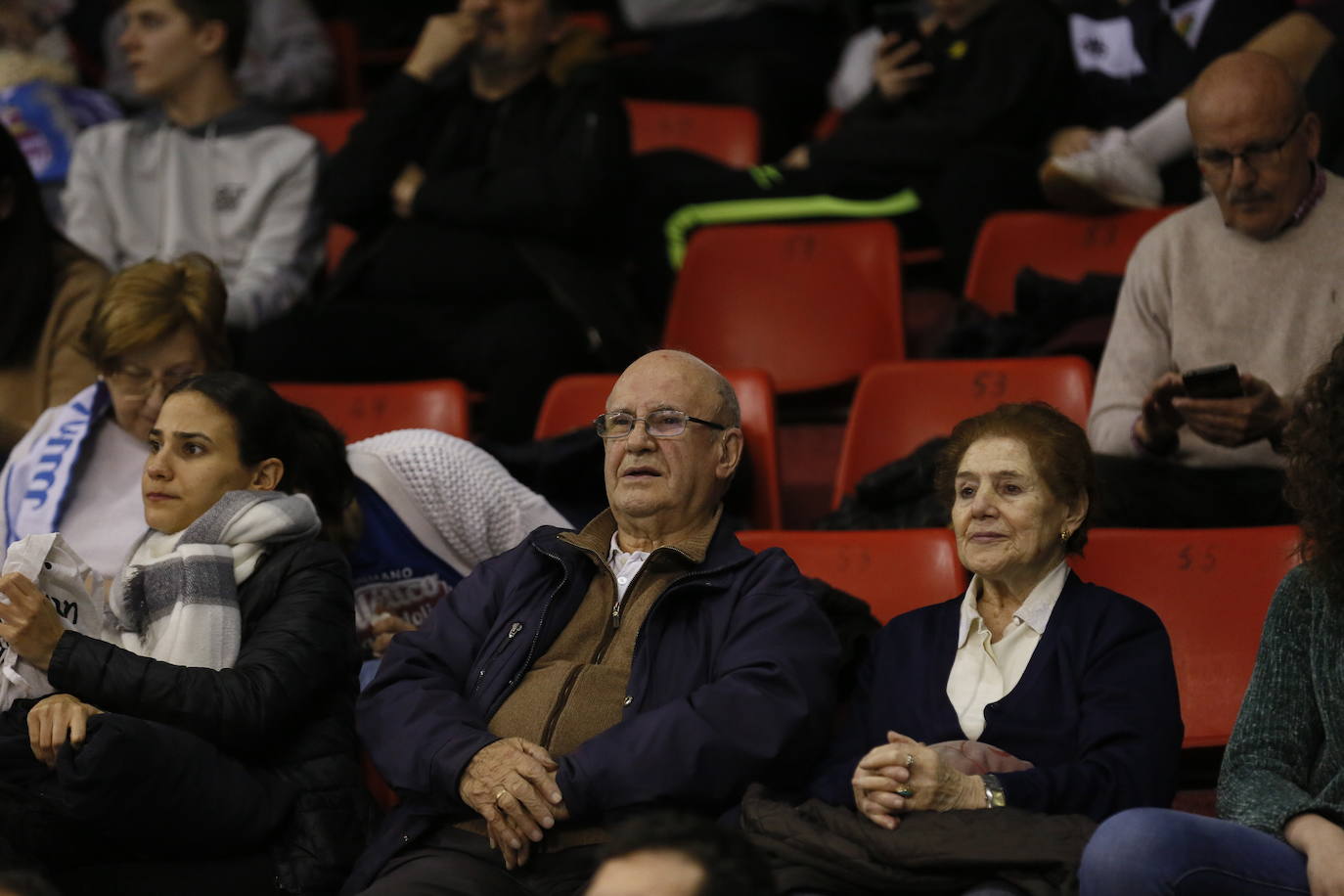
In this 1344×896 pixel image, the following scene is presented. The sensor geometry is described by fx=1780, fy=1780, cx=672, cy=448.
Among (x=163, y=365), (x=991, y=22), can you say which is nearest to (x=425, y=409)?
(x=163, y=365)

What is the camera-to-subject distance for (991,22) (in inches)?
188

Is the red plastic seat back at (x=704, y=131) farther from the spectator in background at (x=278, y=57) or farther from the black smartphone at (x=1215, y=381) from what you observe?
the black smartphone at (x=1215, y=381)

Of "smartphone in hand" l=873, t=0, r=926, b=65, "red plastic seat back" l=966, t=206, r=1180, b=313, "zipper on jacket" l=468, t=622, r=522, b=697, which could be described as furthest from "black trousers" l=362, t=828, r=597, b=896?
"smartphone in hand" l=873, t=0, r=926, b=65

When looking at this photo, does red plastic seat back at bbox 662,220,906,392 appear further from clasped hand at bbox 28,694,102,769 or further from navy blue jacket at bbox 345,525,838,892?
clasped hand at bbox 28,694,102,769

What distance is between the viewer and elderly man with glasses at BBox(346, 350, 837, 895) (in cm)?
244

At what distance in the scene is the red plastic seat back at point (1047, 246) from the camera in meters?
4.36

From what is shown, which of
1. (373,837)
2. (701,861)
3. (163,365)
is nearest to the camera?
(701,861)

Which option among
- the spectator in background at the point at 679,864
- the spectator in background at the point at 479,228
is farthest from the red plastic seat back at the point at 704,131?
the spectator in background at the point at 679,864

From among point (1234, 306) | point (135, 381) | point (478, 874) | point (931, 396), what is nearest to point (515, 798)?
point (478, 874)

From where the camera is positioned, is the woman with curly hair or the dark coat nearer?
the woman with curly hair

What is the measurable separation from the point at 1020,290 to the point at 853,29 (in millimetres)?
2272

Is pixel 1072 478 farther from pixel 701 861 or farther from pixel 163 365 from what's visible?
pixel 163 365

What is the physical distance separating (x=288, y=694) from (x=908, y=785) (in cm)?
93

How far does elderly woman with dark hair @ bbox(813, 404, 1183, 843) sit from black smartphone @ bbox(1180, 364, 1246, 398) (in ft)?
1.43
